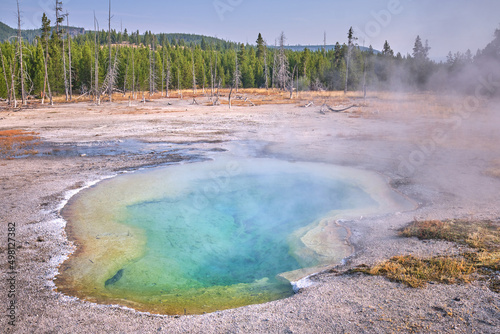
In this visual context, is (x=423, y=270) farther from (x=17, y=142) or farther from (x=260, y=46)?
(x=260, y=46)

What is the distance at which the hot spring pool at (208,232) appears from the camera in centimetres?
498

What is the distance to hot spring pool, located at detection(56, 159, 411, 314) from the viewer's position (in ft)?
16.3

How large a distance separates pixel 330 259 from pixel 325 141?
11.1 meters

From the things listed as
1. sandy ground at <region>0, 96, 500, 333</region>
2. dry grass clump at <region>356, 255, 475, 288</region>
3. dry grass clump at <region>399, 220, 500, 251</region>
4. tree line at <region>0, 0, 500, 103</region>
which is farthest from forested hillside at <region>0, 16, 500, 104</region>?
dry grass clump at <region>356, 255, 475, 288</region>

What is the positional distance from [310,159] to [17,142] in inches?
499

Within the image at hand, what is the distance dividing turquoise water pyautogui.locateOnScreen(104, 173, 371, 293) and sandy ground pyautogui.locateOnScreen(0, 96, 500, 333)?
1005mm

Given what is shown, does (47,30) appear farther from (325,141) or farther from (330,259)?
(330,259)

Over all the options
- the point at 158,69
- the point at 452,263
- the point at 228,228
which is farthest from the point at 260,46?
the point at 452,263

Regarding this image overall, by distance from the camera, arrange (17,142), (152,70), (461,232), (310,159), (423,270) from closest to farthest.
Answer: (423,270) < (461,232) < (310,159) < (17,142) < (152,70)

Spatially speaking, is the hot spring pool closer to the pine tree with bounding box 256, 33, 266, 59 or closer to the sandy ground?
the sandy ground

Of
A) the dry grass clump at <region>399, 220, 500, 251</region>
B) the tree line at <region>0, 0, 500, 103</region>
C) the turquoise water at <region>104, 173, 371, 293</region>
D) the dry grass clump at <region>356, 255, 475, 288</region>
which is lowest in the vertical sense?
the turquoise water at <region>104, 173, 371, 293</region>

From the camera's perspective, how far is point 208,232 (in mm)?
7191

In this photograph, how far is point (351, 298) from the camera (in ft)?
13.6

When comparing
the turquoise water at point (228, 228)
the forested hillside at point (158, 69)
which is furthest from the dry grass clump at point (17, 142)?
the forested hillside at point (158, 69)
